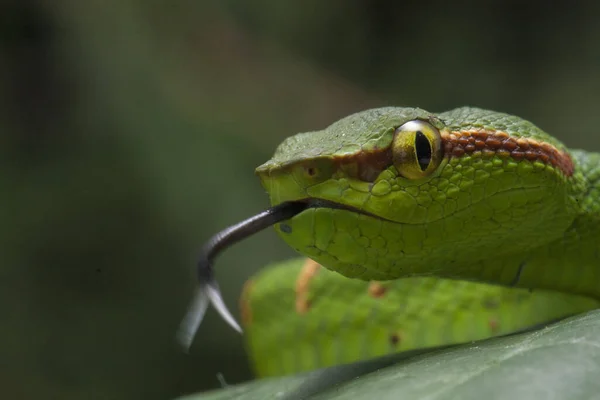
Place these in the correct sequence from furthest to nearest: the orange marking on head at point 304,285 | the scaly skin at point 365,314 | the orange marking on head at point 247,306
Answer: the orange marking on head at point 247,306 < the orange marking on head at point 304,285 < the scaly skin at point 365,314

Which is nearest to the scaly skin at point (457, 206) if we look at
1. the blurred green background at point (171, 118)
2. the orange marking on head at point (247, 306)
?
the orange marking on head at point (247, 306)

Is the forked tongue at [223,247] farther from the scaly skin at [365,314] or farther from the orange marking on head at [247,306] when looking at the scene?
the orange marking on head at [247,306]

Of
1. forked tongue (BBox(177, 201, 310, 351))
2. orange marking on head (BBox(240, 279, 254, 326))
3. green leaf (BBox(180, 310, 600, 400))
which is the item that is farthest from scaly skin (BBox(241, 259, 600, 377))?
forked tongue (BBox(177, 201, 310, 351))

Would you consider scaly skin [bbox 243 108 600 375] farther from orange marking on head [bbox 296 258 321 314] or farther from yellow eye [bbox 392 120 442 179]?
orange marking on head [bbox 296 258 321 314]

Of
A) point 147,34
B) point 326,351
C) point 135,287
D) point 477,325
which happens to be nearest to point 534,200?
point 477,325

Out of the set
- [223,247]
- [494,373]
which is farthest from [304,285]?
[494,373]
